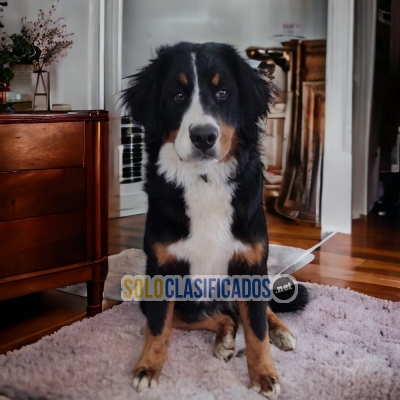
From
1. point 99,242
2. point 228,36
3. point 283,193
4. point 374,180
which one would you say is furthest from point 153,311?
point 374,180

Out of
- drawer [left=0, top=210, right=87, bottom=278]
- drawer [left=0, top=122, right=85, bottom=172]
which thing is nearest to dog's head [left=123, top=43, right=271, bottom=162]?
drawer [left=0, top=122, right=85, bottom=172]

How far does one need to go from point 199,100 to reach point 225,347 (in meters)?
0.74

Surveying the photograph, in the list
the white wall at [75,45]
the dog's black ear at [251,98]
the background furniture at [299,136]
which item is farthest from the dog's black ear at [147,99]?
the background furniture at [299,136]

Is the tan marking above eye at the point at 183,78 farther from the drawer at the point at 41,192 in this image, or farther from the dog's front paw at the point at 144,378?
the dog's front paw at the point at 144,378

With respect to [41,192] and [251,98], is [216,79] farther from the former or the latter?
[41,192]

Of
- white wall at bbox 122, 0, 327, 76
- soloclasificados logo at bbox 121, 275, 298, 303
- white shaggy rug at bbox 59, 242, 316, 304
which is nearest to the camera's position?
soloclasificados logo at bbox 121, 275, 298, 303

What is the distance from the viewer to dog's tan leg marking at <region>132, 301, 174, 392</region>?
1436 millimetres

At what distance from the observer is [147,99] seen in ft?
5.08

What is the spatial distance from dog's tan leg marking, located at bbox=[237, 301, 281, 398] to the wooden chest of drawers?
684 mm

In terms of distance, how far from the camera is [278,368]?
5.02ft

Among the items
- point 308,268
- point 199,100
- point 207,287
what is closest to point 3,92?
point 199,100

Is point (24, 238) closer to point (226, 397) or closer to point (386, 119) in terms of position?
point (226, 397)

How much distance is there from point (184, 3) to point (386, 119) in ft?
7.53

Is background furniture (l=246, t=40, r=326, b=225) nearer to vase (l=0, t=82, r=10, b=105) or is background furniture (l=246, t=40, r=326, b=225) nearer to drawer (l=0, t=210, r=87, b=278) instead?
drawer (l=0, t=210, r=87, b=278)
